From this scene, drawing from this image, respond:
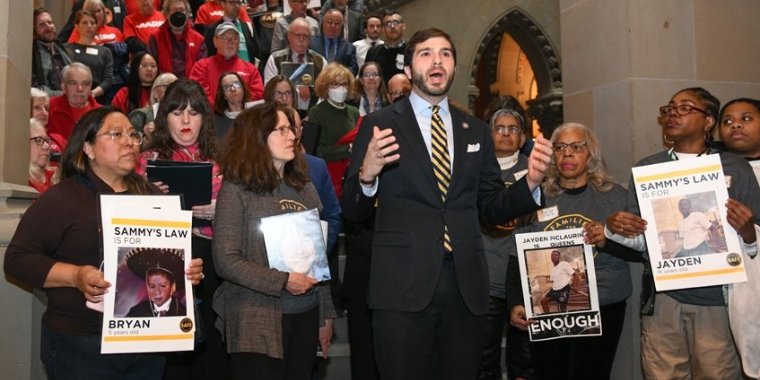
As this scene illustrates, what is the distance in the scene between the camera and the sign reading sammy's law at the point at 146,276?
11.0 ft

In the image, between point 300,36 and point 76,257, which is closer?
point 76,257

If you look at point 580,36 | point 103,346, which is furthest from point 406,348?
point 580,36

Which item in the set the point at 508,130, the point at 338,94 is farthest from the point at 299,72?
the point at 508,130

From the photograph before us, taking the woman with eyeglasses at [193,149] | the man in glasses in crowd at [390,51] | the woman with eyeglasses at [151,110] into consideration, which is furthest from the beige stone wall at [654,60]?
the man in glasses in crowd at [390,51]

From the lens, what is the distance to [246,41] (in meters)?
10.1

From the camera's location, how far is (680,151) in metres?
4.73

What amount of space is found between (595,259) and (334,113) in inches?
139

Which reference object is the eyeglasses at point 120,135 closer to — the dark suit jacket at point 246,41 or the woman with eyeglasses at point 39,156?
the woman with eyeglasses at point 39,156

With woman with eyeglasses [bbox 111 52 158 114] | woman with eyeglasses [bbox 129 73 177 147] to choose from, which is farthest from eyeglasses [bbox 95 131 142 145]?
woman with eyeglasses [bbox 111 52 158 114]

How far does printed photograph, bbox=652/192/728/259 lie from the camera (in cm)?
423

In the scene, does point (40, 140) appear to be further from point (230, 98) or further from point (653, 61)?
point (653, 61)

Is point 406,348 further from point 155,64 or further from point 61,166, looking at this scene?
point 155,64

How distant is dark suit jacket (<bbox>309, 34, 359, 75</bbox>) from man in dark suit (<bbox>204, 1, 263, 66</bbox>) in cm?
77

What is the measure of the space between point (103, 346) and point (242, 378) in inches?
29.6
